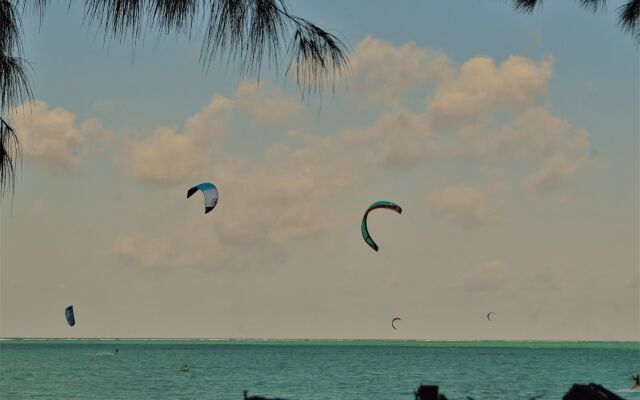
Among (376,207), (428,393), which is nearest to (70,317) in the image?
(376,207)

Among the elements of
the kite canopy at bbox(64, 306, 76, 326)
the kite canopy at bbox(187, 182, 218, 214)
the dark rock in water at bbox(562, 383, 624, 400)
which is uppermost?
the kite canopy at bbox(187, 182, 218, 214)

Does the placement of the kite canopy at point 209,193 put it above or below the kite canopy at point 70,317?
above

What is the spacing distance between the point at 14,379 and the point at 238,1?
3067 inches

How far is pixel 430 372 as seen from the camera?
3740 inches

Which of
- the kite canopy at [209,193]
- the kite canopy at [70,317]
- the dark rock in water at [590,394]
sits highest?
the kite canopy at [209,193]

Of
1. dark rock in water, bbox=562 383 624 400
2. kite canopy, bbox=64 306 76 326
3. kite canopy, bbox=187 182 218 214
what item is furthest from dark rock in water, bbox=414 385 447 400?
kite canopy, bbox=64 306 76 326

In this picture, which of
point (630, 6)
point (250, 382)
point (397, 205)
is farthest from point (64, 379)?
point (630, 6)

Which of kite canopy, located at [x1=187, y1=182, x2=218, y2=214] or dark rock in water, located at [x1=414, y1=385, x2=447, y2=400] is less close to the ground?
kite canopy, located at [x1=187, y1=182, x2=218, y2=214]

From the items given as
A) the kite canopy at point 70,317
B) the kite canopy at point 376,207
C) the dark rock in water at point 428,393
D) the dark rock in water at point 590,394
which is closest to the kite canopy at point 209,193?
the kite canopy at point 376,207

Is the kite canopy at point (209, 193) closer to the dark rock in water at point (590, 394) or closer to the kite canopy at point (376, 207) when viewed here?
the kite canopy at point (376, 207)

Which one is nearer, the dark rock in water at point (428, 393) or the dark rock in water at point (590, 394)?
the dark rock in water at point (590, 394)

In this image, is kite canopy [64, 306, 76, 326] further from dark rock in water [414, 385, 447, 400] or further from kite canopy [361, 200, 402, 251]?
dark rock in water [414, 385, 447, 400]

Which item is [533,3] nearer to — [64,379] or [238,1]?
[238,1]

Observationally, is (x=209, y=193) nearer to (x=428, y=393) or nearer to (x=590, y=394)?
(x=428, y=393)
